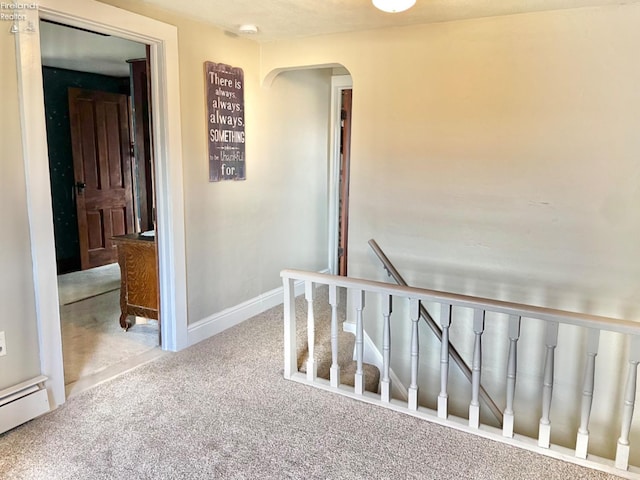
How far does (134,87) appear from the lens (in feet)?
14.2

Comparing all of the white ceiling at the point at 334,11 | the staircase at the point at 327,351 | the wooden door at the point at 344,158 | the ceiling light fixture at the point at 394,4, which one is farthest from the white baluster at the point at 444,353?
the wooden door at the point at 344,158

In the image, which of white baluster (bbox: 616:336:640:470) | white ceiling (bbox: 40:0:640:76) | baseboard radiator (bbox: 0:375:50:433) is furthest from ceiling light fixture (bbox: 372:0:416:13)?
baseboard radiator (bbox: 0:375:50:433)

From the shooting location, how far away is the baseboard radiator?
2246 mm

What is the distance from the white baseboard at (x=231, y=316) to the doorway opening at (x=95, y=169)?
0.36 metres

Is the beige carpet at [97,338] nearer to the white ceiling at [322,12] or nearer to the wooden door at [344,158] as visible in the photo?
the wooden door at [344,158]

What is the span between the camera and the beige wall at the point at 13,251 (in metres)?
2.18

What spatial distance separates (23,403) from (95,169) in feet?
11.6

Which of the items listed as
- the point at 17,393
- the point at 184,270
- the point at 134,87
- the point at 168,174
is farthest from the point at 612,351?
the point at 134,87

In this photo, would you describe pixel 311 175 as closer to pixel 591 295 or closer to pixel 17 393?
pixel 591 295

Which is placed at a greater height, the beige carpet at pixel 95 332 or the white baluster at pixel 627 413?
the white baluster at pixel 627 413

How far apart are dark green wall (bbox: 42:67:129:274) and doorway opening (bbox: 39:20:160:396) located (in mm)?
10

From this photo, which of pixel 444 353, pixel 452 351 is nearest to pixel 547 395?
pixel 444 353

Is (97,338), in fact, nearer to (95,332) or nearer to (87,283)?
(95,332)

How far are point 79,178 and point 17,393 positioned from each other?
3400 millimetres
